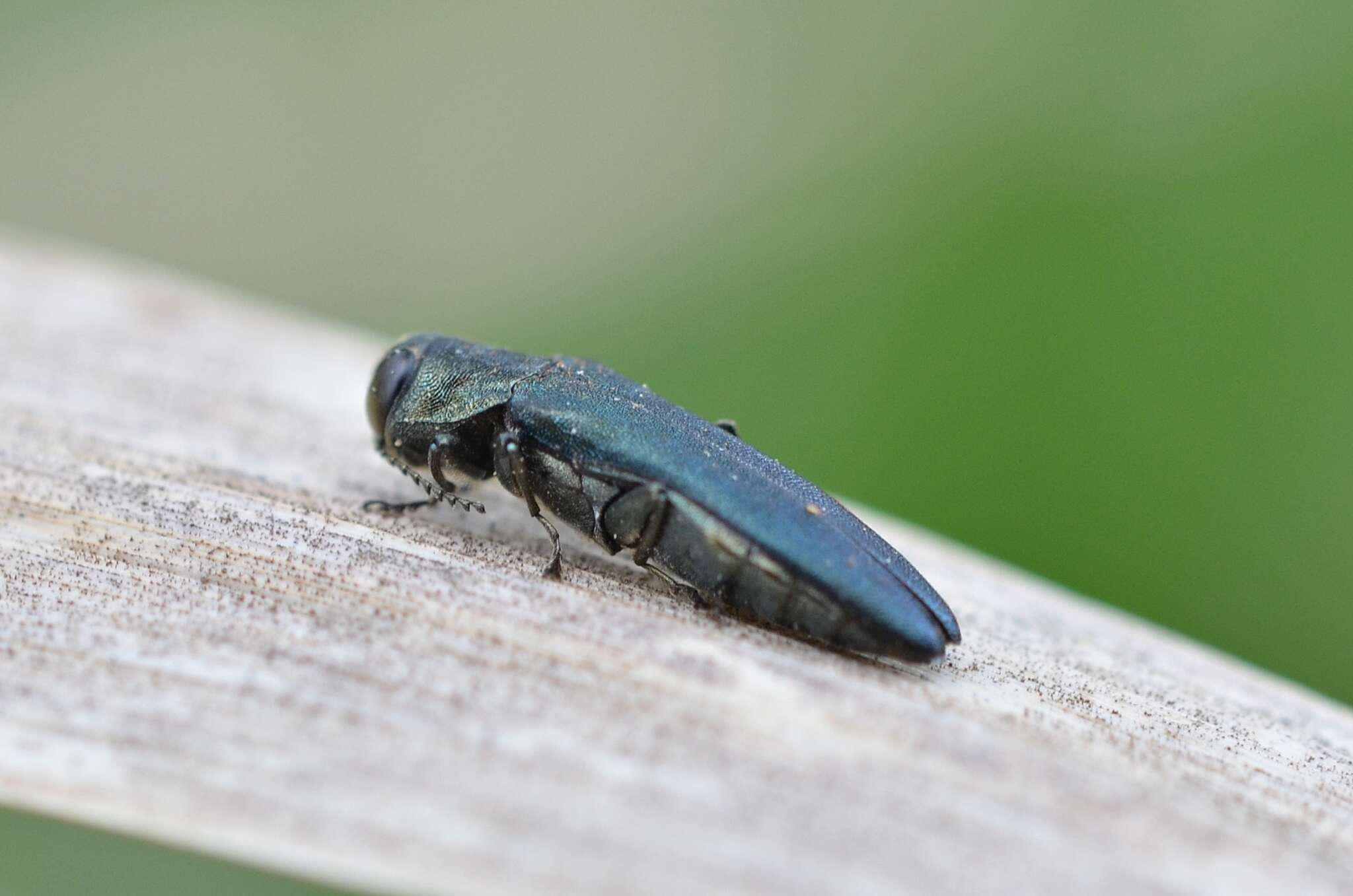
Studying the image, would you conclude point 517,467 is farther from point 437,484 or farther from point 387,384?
point 387,384

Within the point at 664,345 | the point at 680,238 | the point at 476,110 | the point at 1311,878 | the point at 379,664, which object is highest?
the point at 476,110

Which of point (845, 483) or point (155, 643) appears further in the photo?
point (845, 483)

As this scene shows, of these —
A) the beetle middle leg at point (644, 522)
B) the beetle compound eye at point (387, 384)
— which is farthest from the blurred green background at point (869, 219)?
the beetle middle leg at point (644, 522)

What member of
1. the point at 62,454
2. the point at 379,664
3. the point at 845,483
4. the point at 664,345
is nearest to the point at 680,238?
the point at 664,345

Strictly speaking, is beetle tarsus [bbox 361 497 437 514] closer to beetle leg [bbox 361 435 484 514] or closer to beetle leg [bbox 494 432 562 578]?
beetle leg [bbox 361 435 484 514]

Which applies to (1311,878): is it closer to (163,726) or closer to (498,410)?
(163,726)

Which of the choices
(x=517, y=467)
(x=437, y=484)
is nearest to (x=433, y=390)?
(x=437, y=484)
